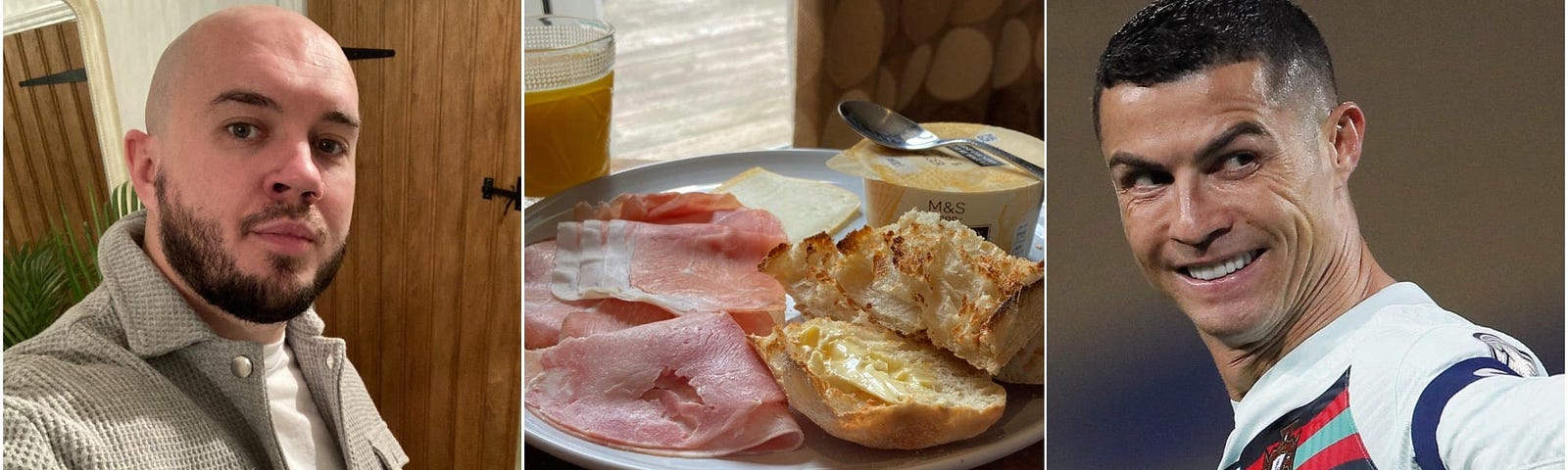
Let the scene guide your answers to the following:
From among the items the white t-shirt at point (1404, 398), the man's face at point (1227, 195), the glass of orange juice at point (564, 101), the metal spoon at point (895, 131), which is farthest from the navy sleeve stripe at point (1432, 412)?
the glass of orange juice at point (564, 101)

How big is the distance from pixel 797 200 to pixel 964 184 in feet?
0.56

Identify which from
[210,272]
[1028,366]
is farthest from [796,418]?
[210,272]

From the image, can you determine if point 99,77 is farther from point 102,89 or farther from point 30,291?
point 30,291

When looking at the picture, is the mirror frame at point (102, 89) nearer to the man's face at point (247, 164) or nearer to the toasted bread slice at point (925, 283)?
the man's face at point (247, 164)

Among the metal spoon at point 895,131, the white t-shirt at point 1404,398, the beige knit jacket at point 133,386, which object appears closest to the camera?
the beige knit jacket at point 133,386

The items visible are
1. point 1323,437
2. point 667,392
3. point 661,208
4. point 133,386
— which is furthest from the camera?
point 661,208

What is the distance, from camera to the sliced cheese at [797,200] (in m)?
0.97

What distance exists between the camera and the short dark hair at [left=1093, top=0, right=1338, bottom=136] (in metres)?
0.85

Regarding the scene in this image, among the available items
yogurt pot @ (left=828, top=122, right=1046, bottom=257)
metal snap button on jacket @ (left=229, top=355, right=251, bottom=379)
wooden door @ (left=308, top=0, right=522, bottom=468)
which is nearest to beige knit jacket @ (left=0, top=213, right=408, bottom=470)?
metal snap button on jacket @ (left=229, top=355, right=251, bottom=379)

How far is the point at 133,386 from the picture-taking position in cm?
72

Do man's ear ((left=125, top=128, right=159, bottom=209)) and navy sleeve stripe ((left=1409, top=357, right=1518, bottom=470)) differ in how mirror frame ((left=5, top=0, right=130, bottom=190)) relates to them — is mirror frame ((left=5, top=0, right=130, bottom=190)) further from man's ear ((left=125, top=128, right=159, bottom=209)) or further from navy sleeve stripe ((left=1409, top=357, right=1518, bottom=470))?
navy sleeve stripe ((left=1409, top=357, right=1518, bottom=470))

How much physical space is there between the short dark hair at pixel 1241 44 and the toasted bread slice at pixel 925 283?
0.19m

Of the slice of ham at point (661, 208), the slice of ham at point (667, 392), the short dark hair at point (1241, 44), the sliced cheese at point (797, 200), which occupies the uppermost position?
the short dark hair at point (1241, 44)

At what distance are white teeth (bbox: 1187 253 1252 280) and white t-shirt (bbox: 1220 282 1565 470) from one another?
Answer: 8cm
